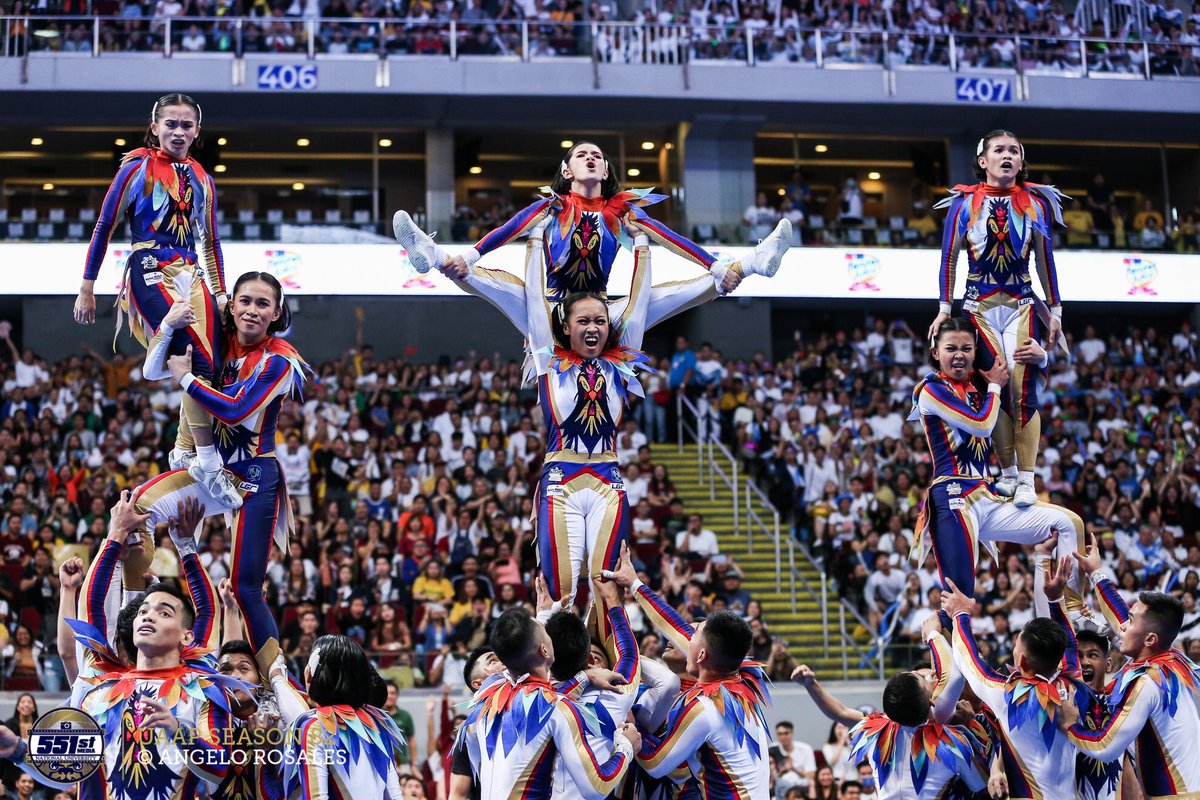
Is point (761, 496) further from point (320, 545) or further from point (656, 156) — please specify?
point (656, 156)

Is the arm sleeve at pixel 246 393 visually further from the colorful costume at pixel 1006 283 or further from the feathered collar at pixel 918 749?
the colorful costume at pixel 1006 283

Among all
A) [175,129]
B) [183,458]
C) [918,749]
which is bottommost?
[918,749]

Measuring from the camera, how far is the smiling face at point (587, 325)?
7691mm

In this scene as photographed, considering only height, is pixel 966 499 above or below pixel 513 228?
below

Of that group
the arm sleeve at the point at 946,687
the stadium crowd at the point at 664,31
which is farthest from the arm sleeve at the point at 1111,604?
the stadium crowd at the point at 664,31

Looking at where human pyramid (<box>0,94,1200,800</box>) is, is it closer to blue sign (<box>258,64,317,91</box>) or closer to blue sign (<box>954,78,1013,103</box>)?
blue sign (<box>258,64,317,91</box>)

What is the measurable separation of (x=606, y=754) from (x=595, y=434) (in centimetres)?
195

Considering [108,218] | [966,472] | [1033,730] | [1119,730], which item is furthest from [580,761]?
[108,218]

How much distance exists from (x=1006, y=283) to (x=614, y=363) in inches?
90.6

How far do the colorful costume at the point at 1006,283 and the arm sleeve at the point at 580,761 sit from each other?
10.6 ft

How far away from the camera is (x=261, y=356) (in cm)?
744

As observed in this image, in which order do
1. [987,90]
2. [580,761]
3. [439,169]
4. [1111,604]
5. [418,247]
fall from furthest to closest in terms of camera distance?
[439,169]
[987,90]
[1111,604]
[418,247]
[580,761]

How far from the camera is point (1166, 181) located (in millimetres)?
26906
